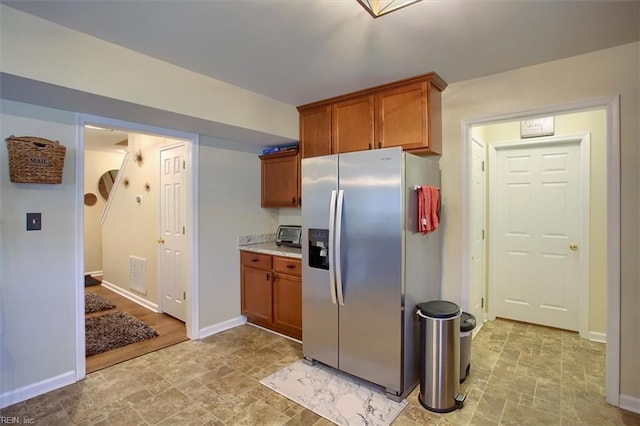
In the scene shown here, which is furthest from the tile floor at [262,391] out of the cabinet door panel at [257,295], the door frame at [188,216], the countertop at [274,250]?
the countertop at [274,250]

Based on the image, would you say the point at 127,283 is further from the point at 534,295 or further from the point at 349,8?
the point at 534,295

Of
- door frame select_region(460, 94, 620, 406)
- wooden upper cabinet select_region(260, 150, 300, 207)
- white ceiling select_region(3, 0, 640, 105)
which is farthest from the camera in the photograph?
wooden upper cabinet select_region(260, 150, 300, 207)

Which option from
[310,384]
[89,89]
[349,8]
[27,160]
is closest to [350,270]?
[310,384]

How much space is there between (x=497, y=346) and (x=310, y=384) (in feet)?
6.53

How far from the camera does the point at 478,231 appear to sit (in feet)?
12.0

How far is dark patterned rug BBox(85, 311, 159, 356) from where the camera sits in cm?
323

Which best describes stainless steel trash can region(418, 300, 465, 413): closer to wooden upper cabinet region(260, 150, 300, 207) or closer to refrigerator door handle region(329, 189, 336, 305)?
refrigerator door handle region(329, 189, 336, 305)

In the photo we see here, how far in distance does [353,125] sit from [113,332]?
3.44 metres

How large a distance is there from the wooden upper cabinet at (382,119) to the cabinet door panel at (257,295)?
1.50 meters

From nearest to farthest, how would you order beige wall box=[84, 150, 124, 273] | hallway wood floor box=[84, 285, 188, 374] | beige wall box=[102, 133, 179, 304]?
hallway wood floor box=[84, 285, 188, 374] → beige wall box=[102, 133, 179, 304] → beige wall box=[84, 150, 124, 273]

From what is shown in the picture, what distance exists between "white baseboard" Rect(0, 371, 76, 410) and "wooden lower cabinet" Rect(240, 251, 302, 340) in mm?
1693

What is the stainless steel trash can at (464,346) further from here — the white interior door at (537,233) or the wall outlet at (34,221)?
the wall outlet at (34,221)

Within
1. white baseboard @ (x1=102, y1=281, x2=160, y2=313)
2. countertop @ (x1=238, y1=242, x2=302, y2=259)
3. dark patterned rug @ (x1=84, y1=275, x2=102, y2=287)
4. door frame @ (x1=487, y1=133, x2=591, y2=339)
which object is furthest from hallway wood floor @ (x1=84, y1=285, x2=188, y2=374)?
door frame @ (x1=487, y1=133, x2=591, y2=339)

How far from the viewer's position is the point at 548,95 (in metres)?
2.47
